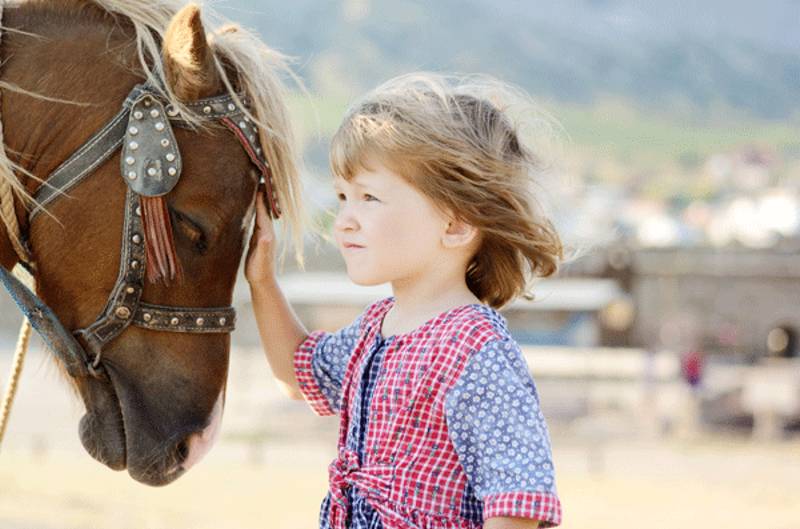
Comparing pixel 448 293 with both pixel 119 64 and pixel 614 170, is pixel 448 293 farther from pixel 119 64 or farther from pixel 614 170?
pixel 614 170

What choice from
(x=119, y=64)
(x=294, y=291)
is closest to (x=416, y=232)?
(x=119, y=64)

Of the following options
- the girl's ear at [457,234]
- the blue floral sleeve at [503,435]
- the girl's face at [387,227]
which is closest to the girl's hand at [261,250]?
the girl's face at [387,227]

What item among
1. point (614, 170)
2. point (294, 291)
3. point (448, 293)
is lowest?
point (448, 293)

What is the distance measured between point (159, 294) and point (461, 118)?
624 mm

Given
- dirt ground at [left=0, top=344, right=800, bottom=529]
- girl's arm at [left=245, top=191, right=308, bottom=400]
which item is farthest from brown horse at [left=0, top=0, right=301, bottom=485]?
dirt ground at [left=0, top=344, right=800, bottom=529]

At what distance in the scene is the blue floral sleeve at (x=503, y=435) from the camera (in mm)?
1585

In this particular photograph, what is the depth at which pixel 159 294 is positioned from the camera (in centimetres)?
190

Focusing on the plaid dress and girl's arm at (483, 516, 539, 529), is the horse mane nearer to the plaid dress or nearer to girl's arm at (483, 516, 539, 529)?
the plaid dress

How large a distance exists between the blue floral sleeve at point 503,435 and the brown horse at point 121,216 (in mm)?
533

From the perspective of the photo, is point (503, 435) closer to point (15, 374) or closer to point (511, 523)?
point (511, 523)

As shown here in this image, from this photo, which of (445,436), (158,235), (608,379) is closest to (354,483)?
(445,436)

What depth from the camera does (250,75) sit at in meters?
2.03

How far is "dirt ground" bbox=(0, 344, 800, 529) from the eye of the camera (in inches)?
462

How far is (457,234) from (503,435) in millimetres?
366
